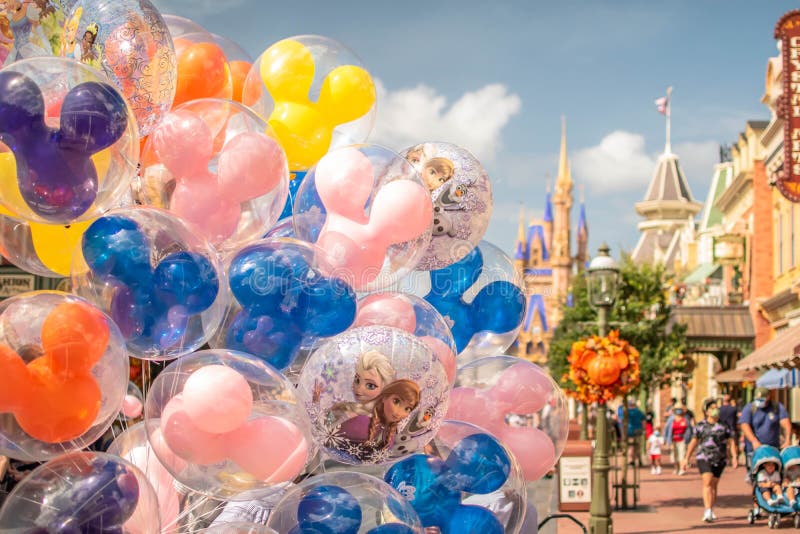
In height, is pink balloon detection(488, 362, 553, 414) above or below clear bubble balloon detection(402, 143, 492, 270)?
below

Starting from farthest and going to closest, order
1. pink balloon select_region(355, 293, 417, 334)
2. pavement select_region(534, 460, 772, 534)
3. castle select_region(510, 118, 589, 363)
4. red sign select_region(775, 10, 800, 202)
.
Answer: castle select_region(510, 118, 589, 363) → red sign select_region(775, 10, 800, 202) → pavement select_region(534, 460, 772, 534) → pink balloon select_region(355, 293, 417, 334)

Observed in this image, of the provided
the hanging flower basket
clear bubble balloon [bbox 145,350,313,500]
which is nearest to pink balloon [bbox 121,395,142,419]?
clear bubble balloon [bbox 145,350,313,500]

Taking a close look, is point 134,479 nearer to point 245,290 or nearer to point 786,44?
point 245,290

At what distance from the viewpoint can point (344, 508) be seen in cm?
434

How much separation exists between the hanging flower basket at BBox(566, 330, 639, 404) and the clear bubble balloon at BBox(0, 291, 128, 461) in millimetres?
11201

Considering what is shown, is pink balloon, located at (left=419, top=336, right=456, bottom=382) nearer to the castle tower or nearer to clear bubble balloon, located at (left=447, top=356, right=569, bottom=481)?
clear bubble balloon, located at (left=447, top=356, right=569, bottom=481)

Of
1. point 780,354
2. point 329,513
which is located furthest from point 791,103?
point 329,513

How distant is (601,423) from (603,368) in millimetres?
1365

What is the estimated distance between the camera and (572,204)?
126m

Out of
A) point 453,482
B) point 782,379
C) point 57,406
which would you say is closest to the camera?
point 57,406

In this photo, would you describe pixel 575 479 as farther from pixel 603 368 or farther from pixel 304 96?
pixel 304 96

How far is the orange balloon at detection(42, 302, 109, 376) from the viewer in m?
4.05

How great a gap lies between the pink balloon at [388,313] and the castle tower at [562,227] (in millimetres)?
110248

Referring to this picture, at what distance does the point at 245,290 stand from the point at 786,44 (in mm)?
17960
